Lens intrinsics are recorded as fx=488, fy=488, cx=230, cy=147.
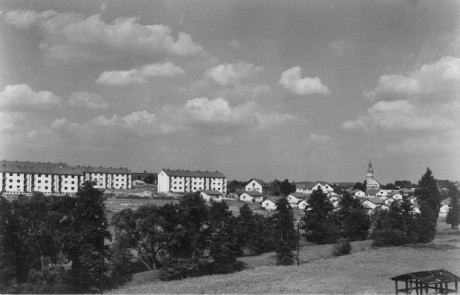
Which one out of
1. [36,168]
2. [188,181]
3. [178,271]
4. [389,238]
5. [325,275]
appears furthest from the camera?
[188,181]

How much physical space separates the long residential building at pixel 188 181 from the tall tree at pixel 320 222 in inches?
3477

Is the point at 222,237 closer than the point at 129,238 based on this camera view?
No

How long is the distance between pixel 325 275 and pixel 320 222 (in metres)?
32.6

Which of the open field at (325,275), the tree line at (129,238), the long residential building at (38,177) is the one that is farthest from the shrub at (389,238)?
the long residential building at (38,177)

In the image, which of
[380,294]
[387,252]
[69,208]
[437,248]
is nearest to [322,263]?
[387,252]

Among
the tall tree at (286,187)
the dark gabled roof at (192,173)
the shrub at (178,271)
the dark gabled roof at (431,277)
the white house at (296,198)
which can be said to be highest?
the dark gabled roof at (192,173)

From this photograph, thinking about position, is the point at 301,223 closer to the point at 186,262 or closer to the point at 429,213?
the point at 429,213

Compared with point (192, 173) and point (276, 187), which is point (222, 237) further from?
point (276, 187)

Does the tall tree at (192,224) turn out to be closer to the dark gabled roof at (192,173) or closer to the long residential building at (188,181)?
the long residential building at (188,181)

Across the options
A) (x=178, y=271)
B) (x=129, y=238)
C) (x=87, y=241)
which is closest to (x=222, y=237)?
(x=178, y=271)

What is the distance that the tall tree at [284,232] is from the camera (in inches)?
2328

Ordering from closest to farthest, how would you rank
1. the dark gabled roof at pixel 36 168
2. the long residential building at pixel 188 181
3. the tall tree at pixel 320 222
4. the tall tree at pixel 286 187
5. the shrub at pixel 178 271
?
the shrub at pixel 178 271 < the tall tree at pixel 320 222 < the dark gabled roof at pixel 36 168 < the long residential building at pixel 188 181 < the tall tree at pixel 286 187

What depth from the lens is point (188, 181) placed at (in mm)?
172250

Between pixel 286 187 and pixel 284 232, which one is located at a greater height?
pixel 286 187
